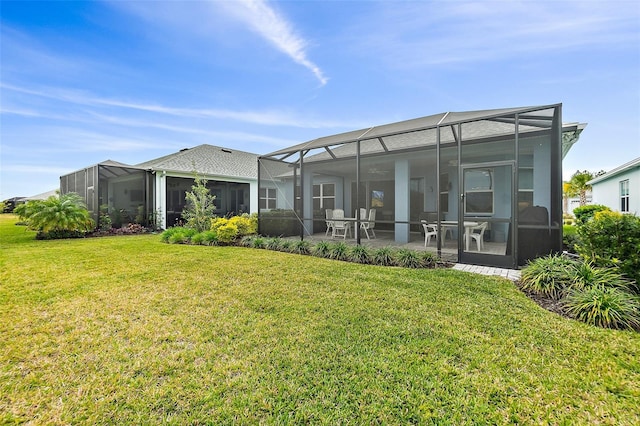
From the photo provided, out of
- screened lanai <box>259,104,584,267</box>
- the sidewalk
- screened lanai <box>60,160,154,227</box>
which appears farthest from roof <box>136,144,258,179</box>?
the sidewalk

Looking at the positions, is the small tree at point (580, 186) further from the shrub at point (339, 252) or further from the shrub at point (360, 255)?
the shrub at point (339, 252)

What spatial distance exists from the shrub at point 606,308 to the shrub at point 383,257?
2922 mm

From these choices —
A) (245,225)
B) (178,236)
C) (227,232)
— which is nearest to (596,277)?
(227,232)

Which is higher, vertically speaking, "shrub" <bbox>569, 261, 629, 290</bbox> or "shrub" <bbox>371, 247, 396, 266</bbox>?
"shrub" <bbox>569, 261, 629, 290</bbox>

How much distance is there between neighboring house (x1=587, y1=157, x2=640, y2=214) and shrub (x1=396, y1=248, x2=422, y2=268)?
8.79m

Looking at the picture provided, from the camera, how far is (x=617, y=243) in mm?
3547

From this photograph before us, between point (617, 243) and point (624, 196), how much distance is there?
39.1 feet

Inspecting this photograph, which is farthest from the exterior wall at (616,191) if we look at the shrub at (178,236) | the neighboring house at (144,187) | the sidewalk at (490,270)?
the neighboring house at (144,187)

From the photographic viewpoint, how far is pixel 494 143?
289 inches

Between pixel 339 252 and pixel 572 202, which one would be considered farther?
pixel 572 202

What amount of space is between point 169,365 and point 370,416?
66.6 inches

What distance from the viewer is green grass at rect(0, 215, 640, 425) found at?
1741 millimetres

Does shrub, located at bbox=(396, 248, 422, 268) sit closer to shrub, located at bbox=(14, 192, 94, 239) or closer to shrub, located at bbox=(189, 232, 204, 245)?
shrub, located at bbox=(189, 232, 204, 245)

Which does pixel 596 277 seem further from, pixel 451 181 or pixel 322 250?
pixel 451 181
